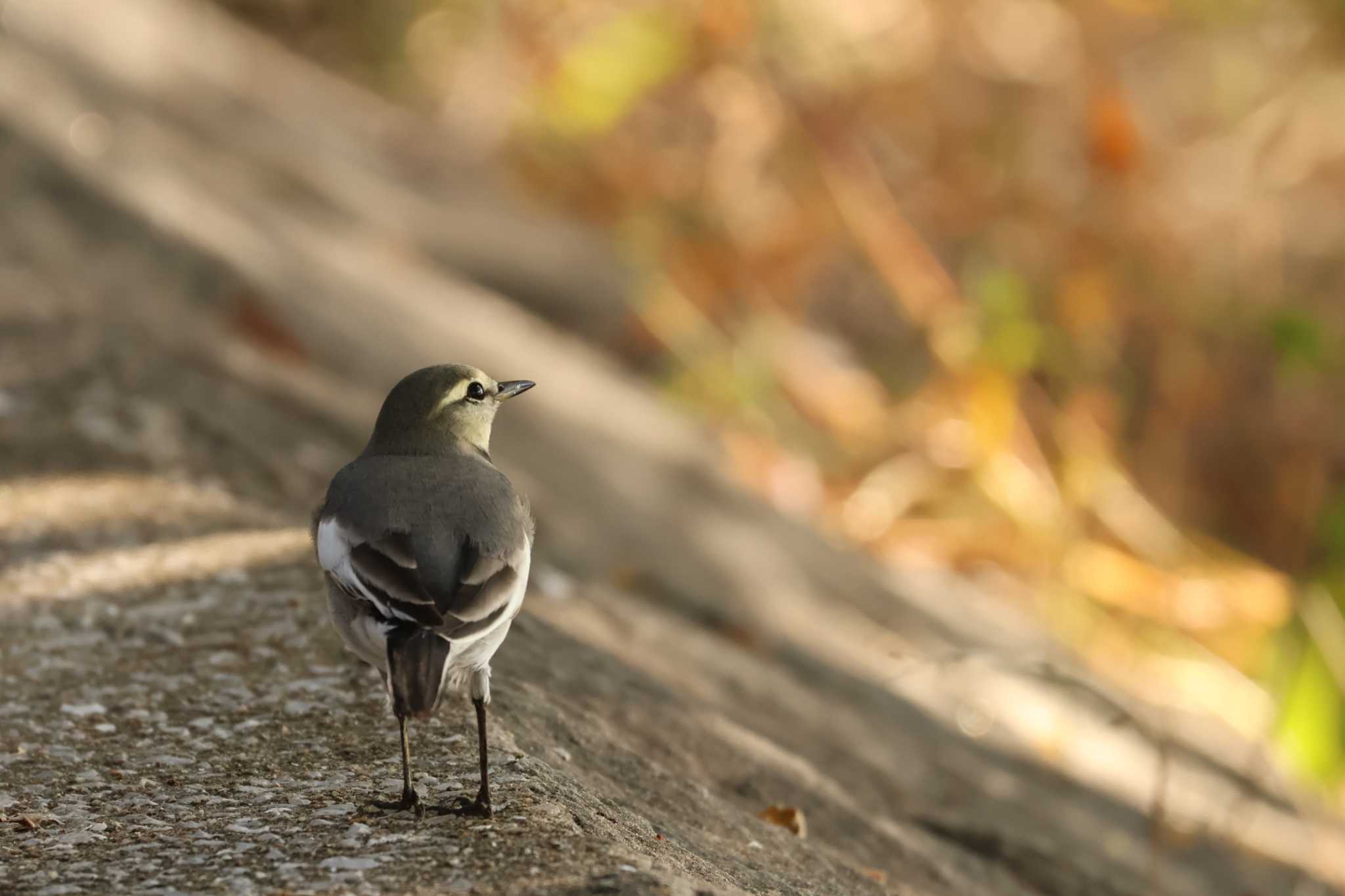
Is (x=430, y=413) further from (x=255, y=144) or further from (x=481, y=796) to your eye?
(x=255, y=144)

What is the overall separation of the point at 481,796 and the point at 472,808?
37mm

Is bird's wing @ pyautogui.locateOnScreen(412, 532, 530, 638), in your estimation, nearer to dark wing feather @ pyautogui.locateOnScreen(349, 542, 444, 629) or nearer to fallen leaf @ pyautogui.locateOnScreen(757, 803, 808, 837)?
dark wing feather @ pyautogui.locateOnScreen(349, 542, 444, 629)

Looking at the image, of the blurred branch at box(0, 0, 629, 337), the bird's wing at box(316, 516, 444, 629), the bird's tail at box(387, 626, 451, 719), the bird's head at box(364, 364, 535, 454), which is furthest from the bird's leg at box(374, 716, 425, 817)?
the blurred branch at box(0, 0, 629, 337)

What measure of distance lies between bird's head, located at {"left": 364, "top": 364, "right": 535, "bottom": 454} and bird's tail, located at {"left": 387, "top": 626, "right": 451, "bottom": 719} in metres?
0.61

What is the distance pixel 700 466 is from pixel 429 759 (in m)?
3.91

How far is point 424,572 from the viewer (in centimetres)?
237

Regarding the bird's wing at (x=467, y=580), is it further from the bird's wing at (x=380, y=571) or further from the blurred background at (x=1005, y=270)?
the blurred background at (x=1005, y=270)

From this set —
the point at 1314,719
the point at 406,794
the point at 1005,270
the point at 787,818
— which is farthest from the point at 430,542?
the point at 1005,270

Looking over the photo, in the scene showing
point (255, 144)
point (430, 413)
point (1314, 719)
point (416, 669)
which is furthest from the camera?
point (255, 144)

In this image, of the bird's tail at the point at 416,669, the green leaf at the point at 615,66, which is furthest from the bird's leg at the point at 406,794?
the green leaf at the point at 615,66

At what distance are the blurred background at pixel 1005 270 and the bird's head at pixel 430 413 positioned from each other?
4.06 metres

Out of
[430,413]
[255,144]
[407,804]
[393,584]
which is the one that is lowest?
[407,804]

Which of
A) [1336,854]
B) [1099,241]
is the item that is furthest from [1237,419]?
[1336,854]

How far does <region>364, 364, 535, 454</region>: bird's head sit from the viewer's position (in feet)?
9.40
